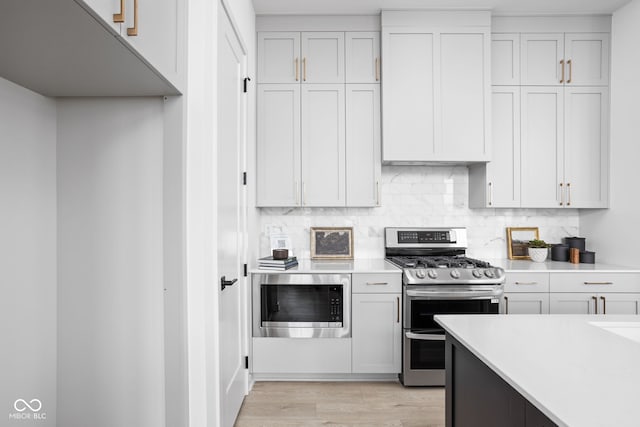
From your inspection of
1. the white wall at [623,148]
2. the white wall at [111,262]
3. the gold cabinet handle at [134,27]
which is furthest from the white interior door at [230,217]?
the white wall at [623,148]

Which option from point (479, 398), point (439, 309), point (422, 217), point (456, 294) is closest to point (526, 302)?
point (456, 294)

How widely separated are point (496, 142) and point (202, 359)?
2.90 metres

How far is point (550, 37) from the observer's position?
135 inches

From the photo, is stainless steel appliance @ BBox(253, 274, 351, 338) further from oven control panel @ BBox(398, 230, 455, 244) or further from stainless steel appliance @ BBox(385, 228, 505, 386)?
oven control panel @ BBox(398, 230, 455, 244)

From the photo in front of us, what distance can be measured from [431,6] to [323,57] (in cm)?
95

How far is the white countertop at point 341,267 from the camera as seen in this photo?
304cm

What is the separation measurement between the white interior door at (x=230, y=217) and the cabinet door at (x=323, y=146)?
0.75 metres

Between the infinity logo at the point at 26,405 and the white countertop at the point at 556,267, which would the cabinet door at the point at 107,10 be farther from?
the white countertop at the point at 556,267

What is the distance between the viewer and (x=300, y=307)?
3.07 meters

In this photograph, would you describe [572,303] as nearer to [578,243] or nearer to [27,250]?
[578,243]

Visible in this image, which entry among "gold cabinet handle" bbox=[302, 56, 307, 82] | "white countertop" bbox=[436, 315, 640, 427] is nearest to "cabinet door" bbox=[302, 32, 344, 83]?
"gold cabinet handle" bbox=[302, 56, 307, 82]

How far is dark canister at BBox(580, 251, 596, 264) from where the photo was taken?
11.2ft

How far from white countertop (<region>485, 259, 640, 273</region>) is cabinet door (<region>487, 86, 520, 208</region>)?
19.6 inches

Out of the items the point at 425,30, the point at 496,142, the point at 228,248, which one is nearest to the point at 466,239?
A: the point at 496,142
